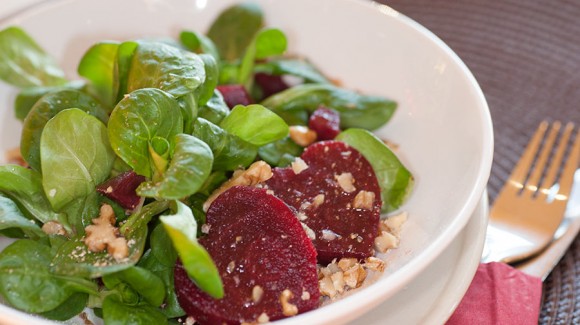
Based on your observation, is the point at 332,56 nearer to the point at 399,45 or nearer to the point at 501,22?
the point at 399,45

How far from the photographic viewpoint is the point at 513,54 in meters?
1.99

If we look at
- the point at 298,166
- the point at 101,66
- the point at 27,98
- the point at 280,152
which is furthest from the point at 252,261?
the point at 27,98

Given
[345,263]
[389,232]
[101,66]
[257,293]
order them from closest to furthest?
[257,293] → [345,263] → [389,232] → [101,66]

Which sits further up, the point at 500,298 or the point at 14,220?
the point at 14,220

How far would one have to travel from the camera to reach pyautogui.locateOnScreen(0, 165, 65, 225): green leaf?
116 cm

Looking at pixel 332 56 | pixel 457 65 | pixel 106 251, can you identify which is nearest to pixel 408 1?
pixel 332 56

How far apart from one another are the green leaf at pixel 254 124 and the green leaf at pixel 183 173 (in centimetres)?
20

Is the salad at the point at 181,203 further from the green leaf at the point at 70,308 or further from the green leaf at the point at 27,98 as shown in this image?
the green leaf at the point at 27,98

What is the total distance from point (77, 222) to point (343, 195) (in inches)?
18.5

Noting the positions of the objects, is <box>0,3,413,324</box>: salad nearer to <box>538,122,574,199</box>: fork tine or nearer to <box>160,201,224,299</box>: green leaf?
<box>160,201,224,299</box>: green leaf

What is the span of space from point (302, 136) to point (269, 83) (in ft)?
1.07

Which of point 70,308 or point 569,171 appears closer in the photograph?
point 70,308

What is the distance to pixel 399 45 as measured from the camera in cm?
158

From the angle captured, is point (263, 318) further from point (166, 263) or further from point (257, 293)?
point (166, 263)
